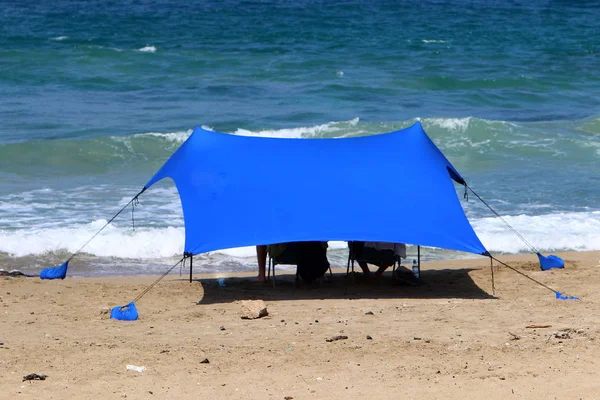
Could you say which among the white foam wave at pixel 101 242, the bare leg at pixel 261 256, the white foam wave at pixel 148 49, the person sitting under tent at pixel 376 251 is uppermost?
the person sitting under tent at pixel 376 251

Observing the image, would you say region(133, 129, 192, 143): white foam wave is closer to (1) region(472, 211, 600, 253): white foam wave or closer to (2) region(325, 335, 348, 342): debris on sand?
(1) region(472, 211, 600, 253): white foam wave

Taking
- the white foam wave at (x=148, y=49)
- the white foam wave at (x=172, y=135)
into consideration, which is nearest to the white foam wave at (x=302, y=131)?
the white foam wave at (x=172, y=135)

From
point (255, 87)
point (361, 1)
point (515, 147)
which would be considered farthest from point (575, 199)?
point (361, 1)

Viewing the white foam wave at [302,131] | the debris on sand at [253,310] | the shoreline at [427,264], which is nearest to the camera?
the debris on sand at [253,310]

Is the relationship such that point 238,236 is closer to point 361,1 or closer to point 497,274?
point 497,274

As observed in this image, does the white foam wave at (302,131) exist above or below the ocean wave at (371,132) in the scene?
below

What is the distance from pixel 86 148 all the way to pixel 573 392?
11.9m

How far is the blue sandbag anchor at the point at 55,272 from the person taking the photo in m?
9.23

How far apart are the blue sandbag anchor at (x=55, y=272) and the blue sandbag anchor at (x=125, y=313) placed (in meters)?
1.79

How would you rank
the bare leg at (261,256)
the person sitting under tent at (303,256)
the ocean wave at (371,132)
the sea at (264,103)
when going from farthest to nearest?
the ocean wave at (371,132)
the sea at (264,103)
the bare leg at (261,256)
the person sitting under tent at (303,256)

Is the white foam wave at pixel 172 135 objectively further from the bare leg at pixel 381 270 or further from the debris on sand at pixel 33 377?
the debris on sand at pixel 33 377

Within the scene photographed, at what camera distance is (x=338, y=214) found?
8203 millimetres

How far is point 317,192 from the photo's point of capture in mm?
8414

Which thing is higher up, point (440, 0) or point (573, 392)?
point (573, 392)
